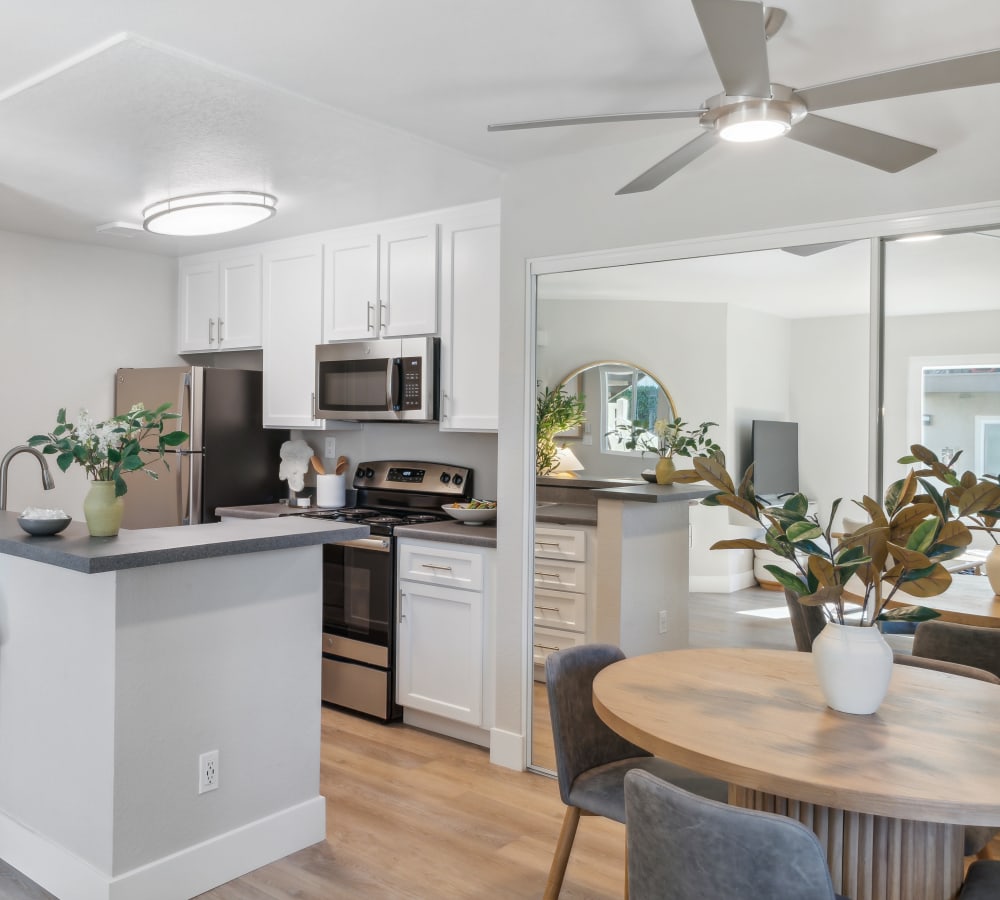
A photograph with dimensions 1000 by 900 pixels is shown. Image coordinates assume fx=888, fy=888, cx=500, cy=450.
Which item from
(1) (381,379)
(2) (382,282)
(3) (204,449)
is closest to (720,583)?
(1) (381,379)

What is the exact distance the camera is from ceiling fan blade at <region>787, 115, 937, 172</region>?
1.97 m

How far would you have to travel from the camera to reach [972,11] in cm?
207

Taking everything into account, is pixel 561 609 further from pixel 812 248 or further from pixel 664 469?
pixel 812 248

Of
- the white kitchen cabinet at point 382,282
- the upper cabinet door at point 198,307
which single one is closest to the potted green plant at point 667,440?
the white kitchen cabinet at point 382,282

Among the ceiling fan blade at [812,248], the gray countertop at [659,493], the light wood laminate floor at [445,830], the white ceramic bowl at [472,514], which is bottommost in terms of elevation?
the light wood laminate floor at [445,830]

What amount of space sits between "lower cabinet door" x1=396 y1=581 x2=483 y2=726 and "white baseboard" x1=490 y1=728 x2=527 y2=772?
0.44 ft

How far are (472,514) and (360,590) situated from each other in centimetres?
62

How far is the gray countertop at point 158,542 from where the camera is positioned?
2.23 meters

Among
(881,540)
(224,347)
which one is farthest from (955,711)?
(224,347)

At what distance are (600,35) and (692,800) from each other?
1.79m

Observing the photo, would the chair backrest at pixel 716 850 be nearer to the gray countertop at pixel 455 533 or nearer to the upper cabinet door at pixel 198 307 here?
the gray countertop at pixel 455 533

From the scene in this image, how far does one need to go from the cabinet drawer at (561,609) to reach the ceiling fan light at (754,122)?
1832mm

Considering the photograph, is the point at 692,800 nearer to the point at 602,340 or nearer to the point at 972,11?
the point at 972,11

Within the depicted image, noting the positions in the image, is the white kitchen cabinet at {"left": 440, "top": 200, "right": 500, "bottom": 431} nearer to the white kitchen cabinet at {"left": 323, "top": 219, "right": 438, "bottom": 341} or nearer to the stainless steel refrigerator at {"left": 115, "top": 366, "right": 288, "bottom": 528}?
the white kitchen cabinet at {"left": 323, "top": 219, "right": 438, "bottom": 341}
